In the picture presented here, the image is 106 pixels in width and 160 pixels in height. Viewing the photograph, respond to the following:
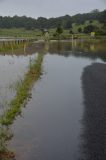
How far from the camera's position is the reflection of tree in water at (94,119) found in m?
16.6

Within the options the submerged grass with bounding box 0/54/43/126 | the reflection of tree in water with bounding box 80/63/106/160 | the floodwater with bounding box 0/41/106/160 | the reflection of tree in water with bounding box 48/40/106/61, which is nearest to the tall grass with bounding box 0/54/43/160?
the submerged grass with bounding box 0/54/43/126

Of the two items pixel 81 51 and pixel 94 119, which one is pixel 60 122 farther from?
pixel 81 51

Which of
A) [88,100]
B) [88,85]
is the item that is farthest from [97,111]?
[88,85]

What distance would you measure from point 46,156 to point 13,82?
1839cm

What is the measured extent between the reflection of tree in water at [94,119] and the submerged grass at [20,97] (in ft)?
13.3

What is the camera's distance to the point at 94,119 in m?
21.7

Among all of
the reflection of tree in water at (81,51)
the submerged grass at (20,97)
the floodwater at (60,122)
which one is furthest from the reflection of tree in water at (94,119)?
the reflection of tree in water at (81,51)

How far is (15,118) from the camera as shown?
22078 millimetres

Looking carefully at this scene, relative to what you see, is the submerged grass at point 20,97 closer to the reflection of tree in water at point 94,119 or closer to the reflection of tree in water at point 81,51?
the reflection of tree in water at point 94,119

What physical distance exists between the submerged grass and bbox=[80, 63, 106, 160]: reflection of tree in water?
159 inches

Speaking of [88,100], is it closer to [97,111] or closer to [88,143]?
[97,111]

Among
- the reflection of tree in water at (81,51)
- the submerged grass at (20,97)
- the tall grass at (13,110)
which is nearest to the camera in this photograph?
the tall grass at (13,110)

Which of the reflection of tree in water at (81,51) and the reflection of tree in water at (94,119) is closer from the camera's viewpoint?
the reflection of tree in water at (94,119)

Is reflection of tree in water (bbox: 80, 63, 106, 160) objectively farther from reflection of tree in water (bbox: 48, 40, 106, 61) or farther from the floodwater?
reflection of tree in water (bbox: 48, 40, 106, 61)
